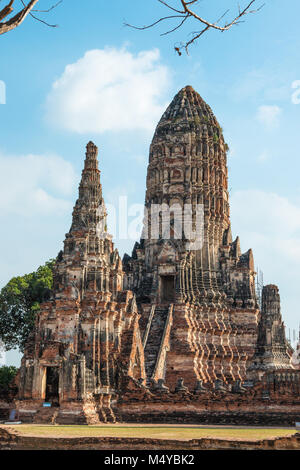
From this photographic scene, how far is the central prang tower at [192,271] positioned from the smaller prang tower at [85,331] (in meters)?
3.51

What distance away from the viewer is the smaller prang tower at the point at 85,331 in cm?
2691

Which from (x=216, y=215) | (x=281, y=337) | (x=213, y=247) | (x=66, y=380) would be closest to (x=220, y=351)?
(x=281, y=337)

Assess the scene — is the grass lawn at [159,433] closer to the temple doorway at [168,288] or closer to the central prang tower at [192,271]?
the central prang tower at [192,271]

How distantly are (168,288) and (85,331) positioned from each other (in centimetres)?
1372

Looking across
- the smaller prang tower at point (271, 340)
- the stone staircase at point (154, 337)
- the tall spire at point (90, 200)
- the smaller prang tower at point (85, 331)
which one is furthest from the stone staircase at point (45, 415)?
the smaller prang tower at point (271, 340)

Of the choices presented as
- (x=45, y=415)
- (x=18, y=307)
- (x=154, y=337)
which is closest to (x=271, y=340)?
(x=154, y=337)

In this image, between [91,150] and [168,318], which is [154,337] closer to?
[168,318]

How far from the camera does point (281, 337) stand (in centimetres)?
3419

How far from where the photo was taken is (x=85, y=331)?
30.0m

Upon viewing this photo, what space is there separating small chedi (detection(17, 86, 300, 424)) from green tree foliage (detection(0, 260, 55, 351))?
7100mm

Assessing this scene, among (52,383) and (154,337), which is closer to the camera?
(52,383)

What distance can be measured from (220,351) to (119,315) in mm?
10478

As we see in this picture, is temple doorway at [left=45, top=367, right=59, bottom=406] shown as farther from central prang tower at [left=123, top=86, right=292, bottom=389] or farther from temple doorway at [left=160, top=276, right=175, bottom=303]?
temple doorway at [left=160, top=276, right=175, bottom=303]
